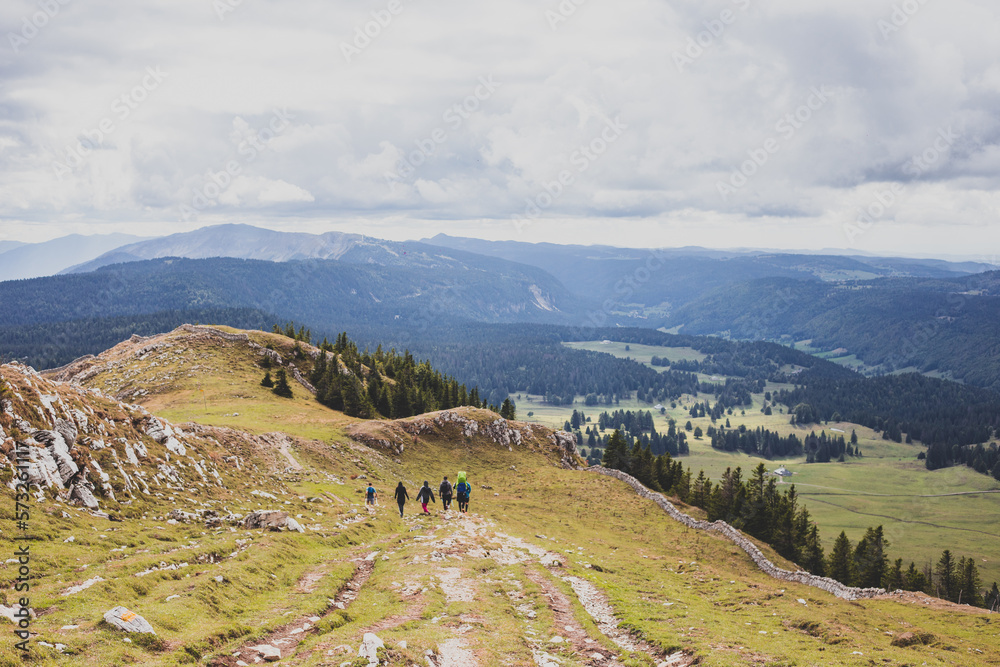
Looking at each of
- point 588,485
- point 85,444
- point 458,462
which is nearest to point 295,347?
point 458,462

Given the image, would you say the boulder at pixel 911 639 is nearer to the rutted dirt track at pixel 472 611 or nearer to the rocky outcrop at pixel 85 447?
the rutted dirt track at pixel 472 611

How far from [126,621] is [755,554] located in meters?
55.3

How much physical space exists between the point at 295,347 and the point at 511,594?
97558 mm

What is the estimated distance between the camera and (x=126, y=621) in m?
16.7

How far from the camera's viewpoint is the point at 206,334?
109 m

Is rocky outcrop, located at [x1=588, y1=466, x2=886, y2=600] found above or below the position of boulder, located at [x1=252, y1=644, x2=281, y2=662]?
below

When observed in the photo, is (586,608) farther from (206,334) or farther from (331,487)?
(206,334)

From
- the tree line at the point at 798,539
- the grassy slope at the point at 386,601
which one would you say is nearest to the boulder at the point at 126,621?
the grassy slope at the point at 386,601

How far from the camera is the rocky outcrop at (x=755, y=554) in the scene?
4169cm

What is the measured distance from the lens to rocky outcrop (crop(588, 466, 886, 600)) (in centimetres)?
4169

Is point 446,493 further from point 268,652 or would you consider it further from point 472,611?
point 268,652

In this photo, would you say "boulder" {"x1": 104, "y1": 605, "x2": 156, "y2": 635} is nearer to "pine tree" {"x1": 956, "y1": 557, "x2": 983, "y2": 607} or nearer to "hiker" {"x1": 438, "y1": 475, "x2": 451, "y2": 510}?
"hiker" {"x1": 438, "y1": 475, "x2": 451, "y2": 510}

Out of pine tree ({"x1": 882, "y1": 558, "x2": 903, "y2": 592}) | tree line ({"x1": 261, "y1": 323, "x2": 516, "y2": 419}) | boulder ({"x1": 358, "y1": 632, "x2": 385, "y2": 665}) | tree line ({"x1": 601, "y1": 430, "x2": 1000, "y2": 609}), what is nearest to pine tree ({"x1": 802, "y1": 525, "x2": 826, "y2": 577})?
tree line ({"x1": 601, "y1": 430, "x2": 1000, "y2": 609})

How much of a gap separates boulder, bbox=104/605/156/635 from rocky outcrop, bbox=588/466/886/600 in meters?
43.6
